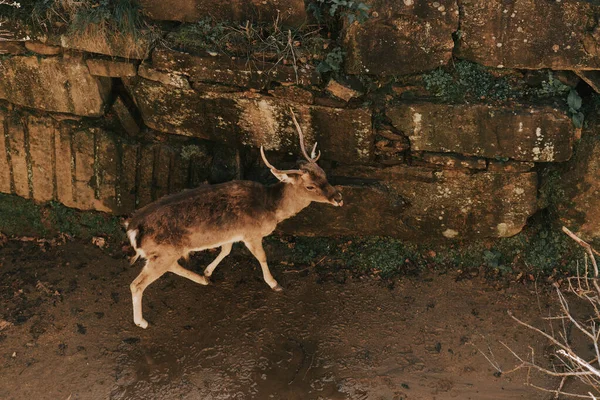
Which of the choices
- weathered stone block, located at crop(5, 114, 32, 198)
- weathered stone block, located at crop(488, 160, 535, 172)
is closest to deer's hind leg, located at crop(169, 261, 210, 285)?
weathered stone block, located at crop(5, 114, 32, 198)

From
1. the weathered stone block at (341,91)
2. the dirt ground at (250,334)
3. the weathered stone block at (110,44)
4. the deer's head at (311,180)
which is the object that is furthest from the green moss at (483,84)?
the weathered stone block at (110,44)

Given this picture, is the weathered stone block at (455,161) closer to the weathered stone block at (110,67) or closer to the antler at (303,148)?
the antler at (303,148)

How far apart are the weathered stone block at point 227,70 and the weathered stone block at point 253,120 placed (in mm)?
242

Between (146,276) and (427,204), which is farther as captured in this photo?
(427,204)

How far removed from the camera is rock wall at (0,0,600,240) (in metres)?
8.34

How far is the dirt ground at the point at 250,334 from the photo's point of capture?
797 cm

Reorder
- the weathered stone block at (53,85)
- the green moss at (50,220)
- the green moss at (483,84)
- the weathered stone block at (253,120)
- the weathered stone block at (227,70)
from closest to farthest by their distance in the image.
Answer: the green moss at (483,84) < the weathered stone block at (227,70) < the weathered stone block at (253,120) < the weathered stone block at (53,85) < the green moss at (50,220)

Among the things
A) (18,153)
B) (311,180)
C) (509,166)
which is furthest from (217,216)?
(509,166)

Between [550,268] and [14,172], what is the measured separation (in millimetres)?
8241

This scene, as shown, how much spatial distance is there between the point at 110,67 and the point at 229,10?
1910 millimetres

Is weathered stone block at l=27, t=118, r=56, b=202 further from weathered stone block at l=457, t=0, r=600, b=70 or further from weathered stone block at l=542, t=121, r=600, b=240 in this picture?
weathered stone block at l=542, t=121, r=600, b=240

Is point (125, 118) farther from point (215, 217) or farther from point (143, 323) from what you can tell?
point (143, 323)

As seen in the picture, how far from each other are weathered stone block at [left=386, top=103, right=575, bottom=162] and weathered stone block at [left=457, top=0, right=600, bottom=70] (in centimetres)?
64

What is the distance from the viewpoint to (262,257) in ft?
30.3
